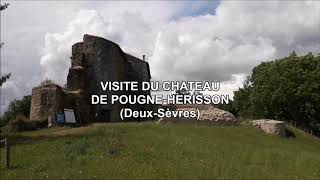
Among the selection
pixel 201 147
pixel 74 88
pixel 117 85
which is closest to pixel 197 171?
pixel 201 147

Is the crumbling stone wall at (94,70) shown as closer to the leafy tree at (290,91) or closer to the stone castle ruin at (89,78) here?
the stone castle ruin at (89,78)

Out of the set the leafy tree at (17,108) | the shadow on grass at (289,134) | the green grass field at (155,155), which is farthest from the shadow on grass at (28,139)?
the leafy tree at (17,108)

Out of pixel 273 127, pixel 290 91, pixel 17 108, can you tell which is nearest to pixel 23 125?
pixel 273 127

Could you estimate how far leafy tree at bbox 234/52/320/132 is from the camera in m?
74.4

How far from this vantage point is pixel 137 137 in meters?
37.2

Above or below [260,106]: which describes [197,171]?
below

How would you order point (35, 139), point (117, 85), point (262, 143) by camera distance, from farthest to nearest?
1. point (117, 85)
2. point (262, 143)
3. point (35, 139)

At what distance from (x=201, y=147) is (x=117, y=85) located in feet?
106

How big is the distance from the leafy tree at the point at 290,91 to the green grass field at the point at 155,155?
101 ft

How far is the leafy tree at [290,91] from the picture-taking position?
74.4 m

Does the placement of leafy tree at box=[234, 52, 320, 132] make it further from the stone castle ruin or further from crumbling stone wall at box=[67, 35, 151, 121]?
crumbling stone wall at box=[67, 35, 151, 121]

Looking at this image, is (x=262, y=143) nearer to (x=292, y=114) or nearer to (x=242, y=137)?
(x=242, y=137)

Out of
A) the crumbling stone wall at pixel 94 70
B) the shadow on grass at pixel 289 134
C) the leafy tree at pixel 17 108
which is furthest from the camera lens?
the leafy tree at pixel 17 108

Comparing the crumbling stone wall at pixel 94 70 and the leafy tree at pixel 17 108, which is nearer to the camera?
the crumbling stone wall at pixel 94 70
